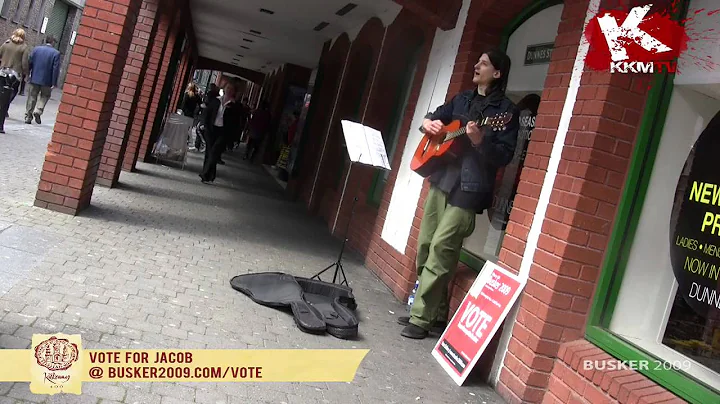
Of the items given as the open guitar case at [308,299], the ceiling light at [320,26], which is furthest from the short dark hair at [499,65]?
the ceiling light at [320,26]

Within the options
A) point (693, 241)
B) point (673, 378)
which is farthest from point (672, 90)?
point (673, 378)

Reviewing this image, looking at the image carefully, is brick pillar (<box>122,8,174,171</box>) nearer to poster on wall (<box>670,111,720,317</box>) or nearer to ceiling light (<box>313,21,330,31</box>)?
ceiling light (<box>313,21,330,31</box>)

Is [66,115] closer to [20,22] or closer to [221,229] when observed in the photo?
[221,229]

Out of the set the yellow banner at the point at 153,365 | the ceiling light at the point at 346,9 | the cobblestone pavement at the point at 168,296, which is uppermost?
the ceiling light at the point at 346,9

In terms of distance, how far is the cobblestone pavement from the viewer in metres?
3.69

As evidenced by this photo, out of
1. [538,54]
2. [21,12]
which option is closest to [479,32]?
[538,54]

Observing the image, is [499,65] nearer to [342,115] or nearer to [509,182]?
[509,182]

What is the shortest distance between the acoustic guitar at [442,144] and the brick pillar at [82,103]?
3240 millimetres

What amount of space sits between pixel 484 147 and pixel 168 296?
246cm

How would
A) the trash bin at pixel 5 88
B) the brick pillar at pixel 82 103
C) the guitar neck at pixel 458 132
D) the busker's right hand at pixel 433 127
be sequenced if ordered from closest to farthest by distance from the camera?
the guitar neck at pixel 458 132 → the busker's right hand at pixel 433 127 → the brick pillar at pixel 82 103 → the trash bin at pixel 5 88

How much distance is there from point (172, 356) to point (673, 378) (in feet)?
8.61

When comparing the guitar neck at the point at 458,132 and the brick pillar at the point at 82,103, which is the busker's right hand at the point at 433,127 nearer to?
the guitar neck at the point at 458,132

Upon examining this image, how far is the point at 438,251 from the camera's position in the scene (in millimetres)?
5324

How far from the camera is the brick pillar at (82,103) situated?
6.76 metres
